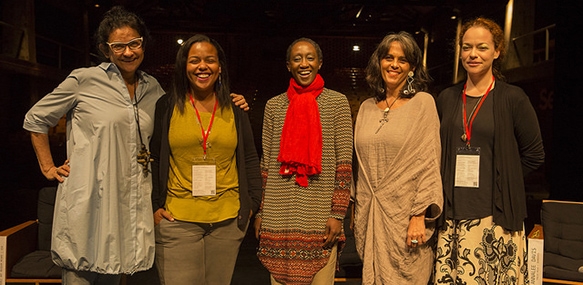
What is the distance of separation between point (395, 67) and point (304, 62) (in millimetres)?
421

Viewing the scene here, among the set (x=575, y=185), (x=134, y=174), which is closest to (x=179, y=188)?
(x=134, y=174)

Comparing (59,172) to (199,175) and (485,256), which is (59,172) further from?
(485,256)

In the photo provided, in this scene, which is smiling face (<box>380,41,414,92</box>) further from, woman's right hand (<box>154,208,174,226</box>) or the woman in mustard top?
woman's right hand (<box>154,208,174,226</box>)

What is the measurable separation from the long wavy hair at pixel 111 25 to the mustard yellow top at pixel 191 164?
1.34ft

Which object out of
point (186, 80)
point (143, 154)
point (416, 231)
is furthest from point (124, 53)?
point (416, 231)

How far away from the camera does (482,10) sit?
236 inches

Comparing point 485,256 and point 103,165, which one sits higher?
point 103,165

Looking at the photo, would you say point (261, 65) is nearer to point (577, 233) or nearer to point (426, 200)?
point (577, 233)

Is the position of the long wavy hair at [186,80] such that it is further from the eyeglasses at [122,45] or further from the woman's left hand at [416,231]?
the woman's left hand at [416,231]

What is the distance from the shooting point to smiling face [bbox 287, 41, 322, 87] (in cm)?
214

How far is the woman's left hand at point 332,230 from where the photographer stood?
2.10 meters

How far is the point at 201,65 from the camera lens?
2.10 metres

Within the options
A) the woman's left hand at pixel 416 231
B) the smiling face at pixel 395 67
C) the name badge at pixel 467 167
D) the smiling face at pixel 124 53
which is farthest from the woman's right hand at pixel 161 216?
the name badge at pixel 467 167

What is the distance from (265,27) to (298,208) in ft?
16.0
